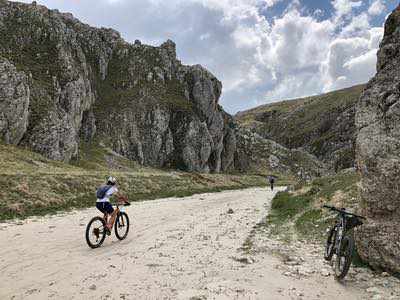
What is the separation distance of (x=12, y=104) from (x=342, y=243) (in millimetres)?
69751

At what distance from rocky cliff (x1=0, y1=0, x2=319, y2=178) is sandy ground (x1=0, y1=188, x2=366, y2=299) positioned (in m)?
56.2

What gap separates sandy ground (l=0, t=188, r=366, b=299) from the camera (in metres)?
10.0

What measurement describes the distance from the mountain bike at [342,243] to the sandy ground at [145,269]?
1.70 feet

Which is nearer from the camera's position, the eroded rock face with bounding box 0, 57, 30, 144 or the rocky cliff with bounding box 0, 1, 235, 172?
the eroded rock face with bounding box 0, 57, 30, 144

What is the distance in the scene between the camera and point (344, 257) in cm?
1131

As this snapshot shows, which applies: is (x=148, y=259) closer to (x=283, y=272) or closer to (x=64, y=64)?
(x=283, y=272)

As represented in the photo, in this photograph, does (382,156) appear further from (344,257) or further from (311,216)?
(311,216)

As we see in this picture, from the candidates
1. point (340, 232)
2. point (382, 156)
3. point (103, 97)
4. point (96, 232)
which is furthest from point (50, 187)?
point (103, 97)

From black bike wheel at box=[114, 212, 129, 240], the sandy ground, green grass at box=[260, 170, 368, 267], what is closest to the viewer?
the sandy ground

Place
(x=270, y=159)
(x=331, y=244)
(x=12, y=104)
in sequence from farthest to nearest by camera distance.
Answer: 1. (x=270, y=159)
2. (x=12, y=104)
3. (x=331, y=244)

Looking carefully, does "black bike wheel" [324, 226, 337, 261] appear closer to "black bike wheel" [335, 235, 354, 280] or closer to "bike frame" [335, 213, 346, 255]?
"bike frame" [335, 213, 346, 255]

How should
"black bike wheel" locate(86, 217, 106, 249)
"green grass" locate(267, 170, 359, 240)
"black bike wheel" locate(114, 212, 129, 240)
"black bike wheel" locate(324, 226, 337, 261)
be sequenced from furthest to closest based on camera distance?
"green grass" locate(267, 170, 359, 240) → "black bike wheel" locate(114, 212, 129, 240) → "black bike wheel" locate(86, 217, 106, 249) → "black bike wheel" locate(324, 226, 337, 261)

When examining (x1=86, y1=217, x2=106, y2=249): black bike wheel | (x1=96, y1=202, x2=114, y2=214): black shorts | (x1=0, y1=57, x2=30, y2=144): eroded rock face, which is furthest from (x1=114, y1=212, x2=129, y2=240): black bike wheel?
(x1=0, y1=57, x2=30, y2=144): eroded rock face

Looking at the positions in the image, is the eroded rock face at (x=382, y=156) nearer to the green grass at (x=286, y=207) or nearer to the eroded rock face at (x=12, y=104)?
the green grass at (x=286, y=207)
